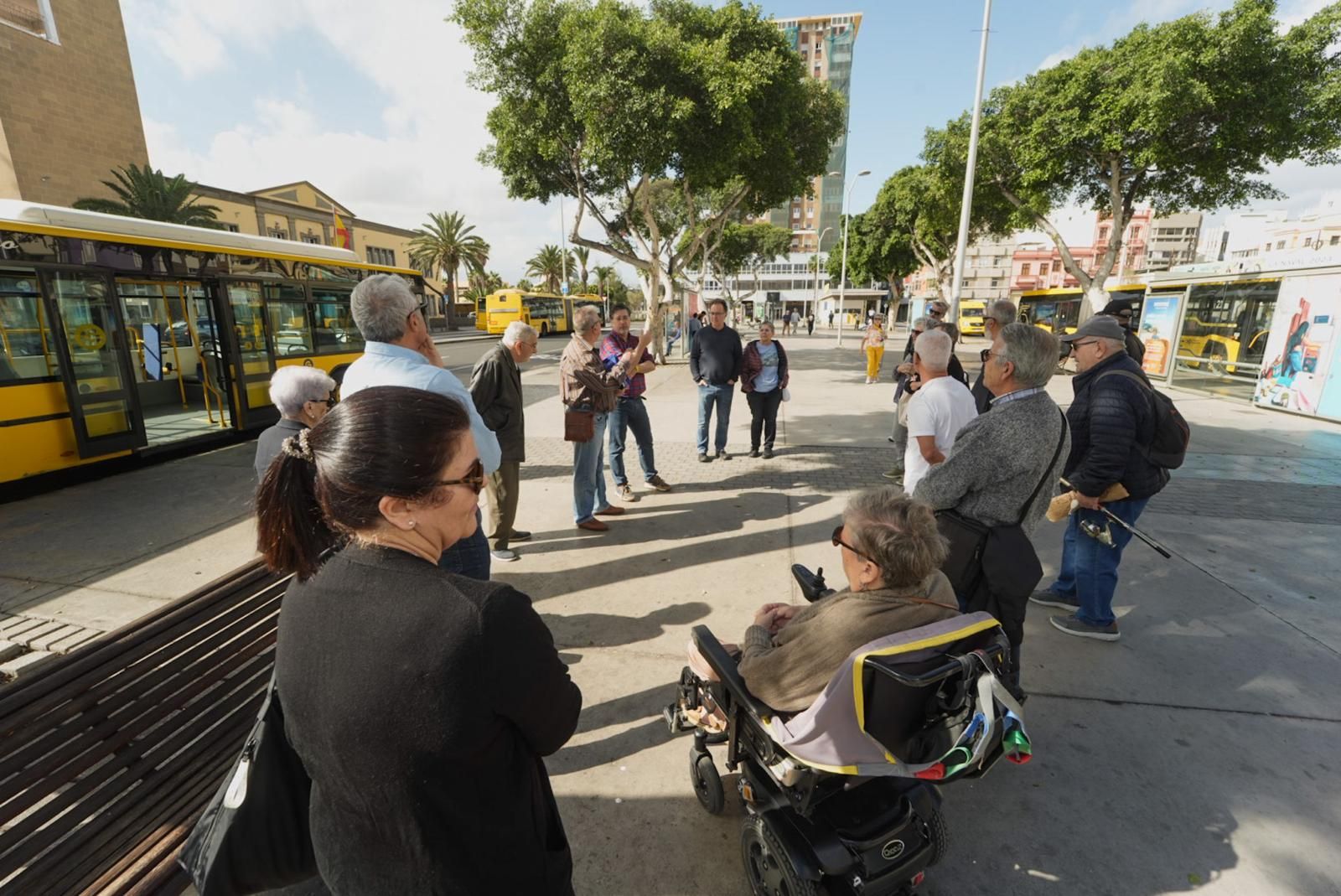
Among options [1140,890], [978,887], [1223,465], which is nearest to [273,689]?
[978,887]

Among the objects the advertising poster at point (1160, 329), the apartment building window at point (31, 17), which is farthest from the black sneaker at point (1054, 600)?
the apartment building window at point (31, 17)

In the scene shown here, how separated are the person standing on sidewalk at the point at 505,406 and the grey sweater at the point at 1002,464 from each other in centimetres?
280

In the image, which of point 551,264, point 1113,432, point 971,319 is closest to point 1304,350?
point 1113,432

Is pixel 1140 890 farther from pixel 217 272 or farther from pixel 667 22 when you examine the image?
pixel 667 22

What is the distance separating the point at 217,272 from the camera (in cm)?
821

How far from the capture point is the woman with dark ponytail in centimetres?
94

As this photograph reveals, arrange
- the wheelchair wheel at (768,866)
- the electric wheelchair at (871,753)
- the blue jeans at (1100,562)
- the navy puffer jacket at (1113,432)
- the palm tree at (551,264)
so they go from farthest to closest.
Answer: the palm tree at (551,264) → the blue jeans at (1100,562) → the navy puffer jacket at (1113,432) → the wheelchair wheel at (768,866) → the electric wheelchair at (871,753)

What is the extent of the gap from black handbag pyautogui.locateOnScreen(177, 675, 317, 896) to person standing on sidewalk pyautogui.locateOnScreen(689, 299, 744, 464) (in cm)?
621

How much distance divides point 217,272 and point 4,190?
27684 millimetres

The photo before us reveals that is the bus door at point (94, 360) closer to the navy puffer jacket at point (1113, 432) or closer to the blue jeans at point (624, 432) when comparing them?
the blue jeans at point (624, 432)

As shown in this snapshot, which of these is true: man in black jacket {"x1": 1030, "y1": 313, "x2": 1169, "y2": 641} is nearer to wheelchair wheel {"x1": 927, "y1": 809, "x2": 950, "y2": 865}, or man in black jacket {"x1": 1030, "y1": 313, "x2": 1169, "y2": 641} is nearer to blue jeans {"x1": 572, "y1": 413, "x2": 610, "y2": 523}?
wheelchair wheel {"x1": 927, "y1": 809, "x2": 950, "y2": 865}

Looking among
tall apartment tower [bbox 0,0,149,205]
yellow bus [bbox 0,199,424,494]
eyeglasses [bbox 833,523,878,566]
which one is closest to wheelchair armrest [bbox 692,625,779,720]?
eyeglasses [bbox 833,523,878,566]

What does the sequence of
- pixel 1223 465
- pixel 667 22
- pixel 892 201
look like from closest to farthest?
Answer: 1. pixel 1223 465
2. pixel 667 22
3. pixel 892 201

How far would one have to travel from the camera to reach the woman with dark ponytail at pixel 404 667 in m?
0.94
